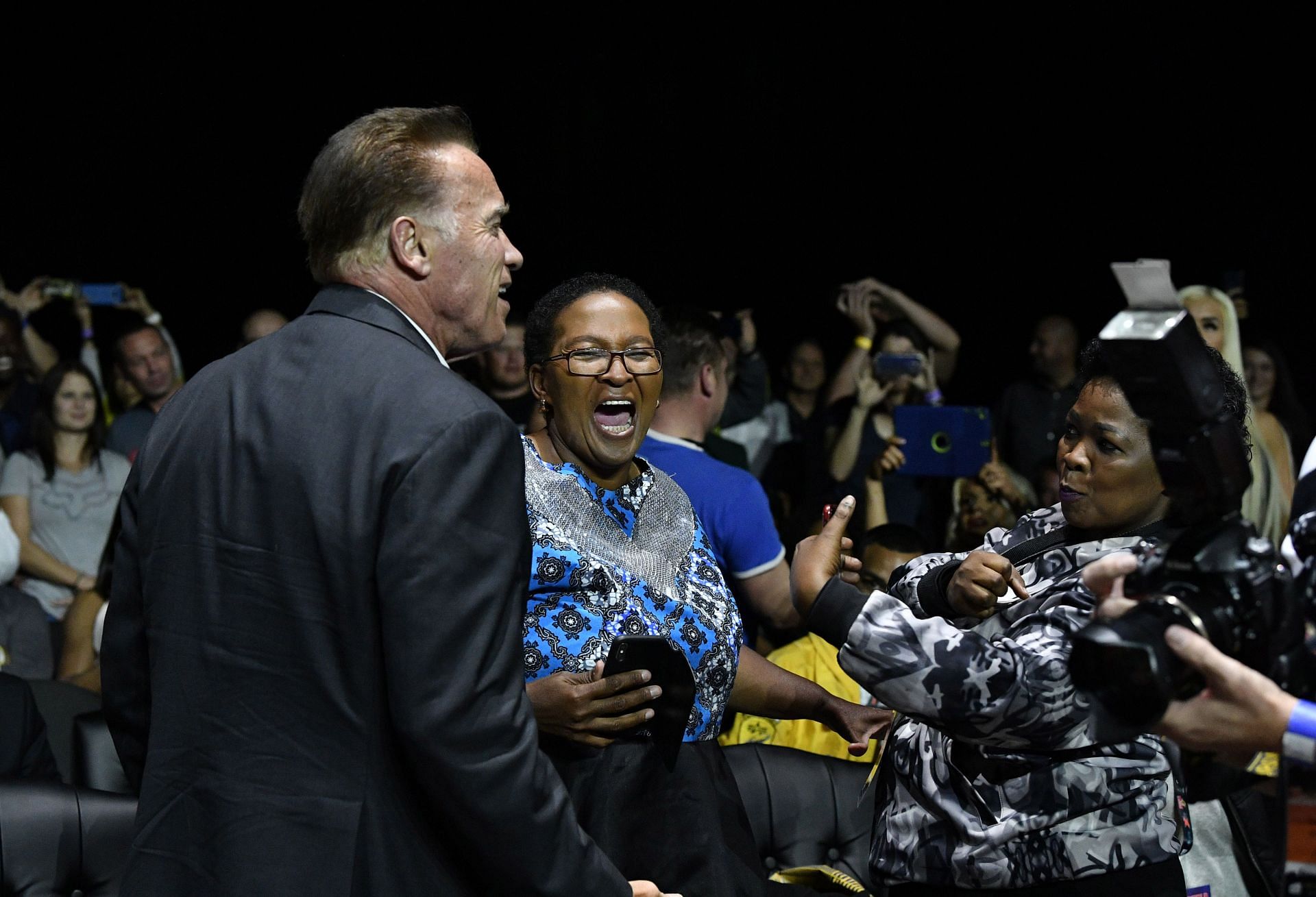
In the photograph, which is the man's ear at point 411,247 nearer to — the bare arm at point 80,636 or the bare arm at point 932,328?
the bare arm at point 80,636

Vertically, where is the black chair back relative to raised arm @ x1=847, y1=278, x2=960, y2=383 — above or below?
below

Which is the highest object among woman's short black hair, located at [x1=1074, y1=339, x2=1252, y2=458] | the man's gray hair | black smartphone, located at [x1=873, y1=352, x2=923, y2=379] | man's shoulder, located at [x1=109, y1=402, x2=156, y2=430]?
the man's gray hair

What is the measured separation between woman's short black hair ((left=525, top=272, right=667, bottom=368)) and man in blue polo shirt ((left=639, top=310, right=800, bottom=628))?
64 cm

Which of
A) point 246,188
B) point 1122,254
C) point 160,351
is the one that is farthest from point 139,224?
point 1122,254

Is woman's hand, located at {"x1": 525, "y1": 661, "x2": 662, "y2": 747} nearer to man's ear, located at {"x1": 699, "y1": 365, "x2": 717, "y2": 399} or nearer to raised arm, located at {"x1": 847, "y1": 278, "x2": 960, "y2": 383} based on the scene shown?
man's ear, located at {"x1": 699, "y1": 365, "x2": 717, "y2": 399}

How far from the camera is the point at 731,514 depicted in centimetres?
303

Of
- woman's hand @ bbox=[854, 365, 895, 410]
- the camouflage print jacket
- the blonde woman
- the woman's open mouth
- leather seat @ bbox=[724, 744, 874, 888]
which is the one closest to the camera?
the camouflage print jacket

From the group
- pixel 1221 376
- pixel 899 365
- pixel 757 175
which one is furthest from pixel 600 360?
pixel 757 175

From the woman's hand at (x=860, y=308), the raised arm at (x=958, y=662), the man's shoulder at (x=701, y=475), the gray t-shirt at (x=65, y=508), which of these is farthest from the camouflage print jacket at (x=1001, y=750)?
the gray t-shirt at (x=65, y=508)

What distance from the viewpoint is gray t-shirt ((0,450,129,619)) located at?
4758 millimetres

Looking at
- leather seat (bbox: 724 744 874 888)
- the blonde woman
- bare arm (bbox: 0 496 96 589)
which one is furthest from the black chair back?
the blonde woman

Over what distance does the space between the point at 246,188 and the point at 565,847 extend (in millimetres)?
5733

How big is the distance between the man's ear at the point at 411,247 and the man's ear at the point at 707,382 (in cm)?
180

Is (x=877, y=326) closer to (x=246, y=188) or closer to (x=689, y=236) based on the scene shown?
(x=689, y=236)
